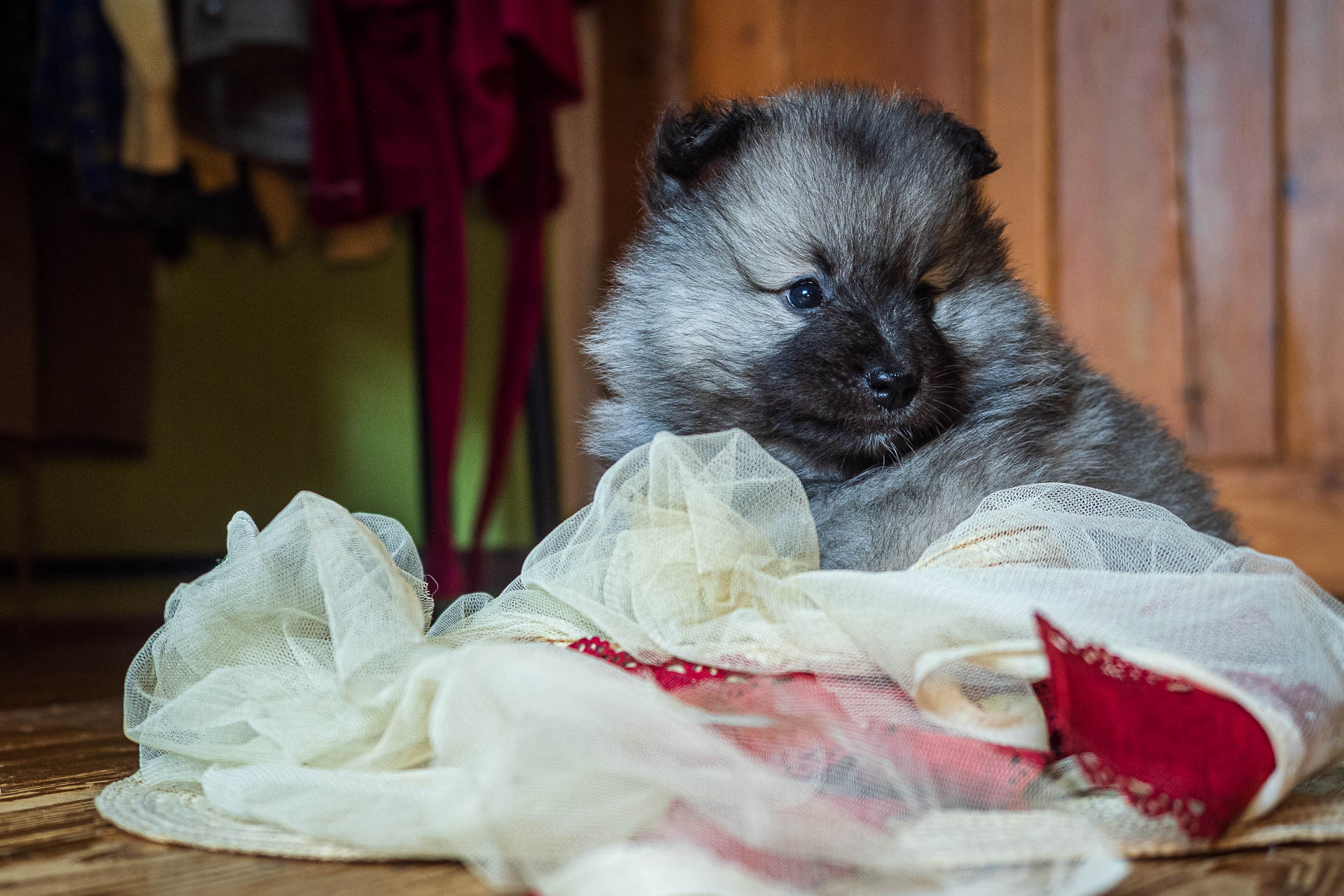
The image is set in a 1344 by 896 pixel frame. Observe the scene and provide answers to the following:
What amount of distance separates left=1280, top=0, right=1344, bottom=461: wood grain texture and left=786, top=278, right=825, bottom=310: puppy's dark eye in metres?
1.79

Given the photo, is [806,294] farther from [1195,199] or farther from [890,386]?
[1195,199]

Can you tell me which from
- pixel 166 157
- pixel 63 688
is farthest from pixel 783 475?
pixel 166 157

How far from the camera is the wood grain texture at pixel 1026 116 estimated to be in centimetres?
255

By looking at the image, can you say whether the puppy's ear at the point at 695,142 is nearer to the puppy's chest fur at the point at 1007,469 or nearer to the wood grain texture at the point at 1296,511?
the puppy's chest fur at the point at 1007,469

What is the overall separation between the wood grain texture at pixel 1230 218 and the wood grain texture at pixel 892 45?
486 millimetres

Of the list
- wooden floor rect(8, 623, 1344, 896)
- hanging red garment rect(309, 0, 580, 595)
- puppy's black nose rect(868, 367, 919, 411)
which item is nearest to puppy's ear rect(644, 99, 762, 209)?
puppy's black nose rect(868, 367, 919, 411)

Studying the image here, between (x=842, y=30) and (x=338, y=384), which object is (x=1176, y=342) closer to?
(x=842, y=30)

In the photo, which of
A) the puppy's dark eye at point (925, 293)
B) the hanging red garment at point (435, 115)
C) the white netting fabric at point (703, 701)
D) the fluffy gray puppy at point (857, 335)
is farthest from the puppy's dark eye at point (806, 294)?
the hanging red garment at point (435, 115)

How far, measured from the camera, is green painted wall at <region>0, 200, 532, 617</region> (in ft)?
9.57

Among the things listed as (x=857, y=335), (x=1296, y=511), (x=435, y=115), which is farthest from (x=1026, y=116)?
(x=857, y=335)

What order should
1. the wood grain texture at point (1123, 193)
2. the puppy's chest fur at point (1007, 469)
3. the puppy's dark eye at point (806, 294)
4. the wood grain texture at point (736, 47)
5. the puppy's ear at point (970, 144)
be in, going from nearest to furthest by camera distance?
the puppy's chest fur at point (1007, 469), the puppy's dark eye at point (806, 294), the puppy's ear at point (970, 144), the wood grain texture at point (1123, 193), the wood grain texture at point (736, 47)

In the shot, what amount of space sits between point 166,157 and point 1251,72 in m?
2.31

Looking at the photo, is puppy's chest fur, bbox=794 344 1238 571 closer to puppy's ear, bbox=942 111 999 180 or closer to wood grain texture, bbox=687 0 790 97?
puppy's ear, bbox=942 111 999 180

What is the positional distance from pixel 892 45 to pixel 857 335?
196 centimetres
